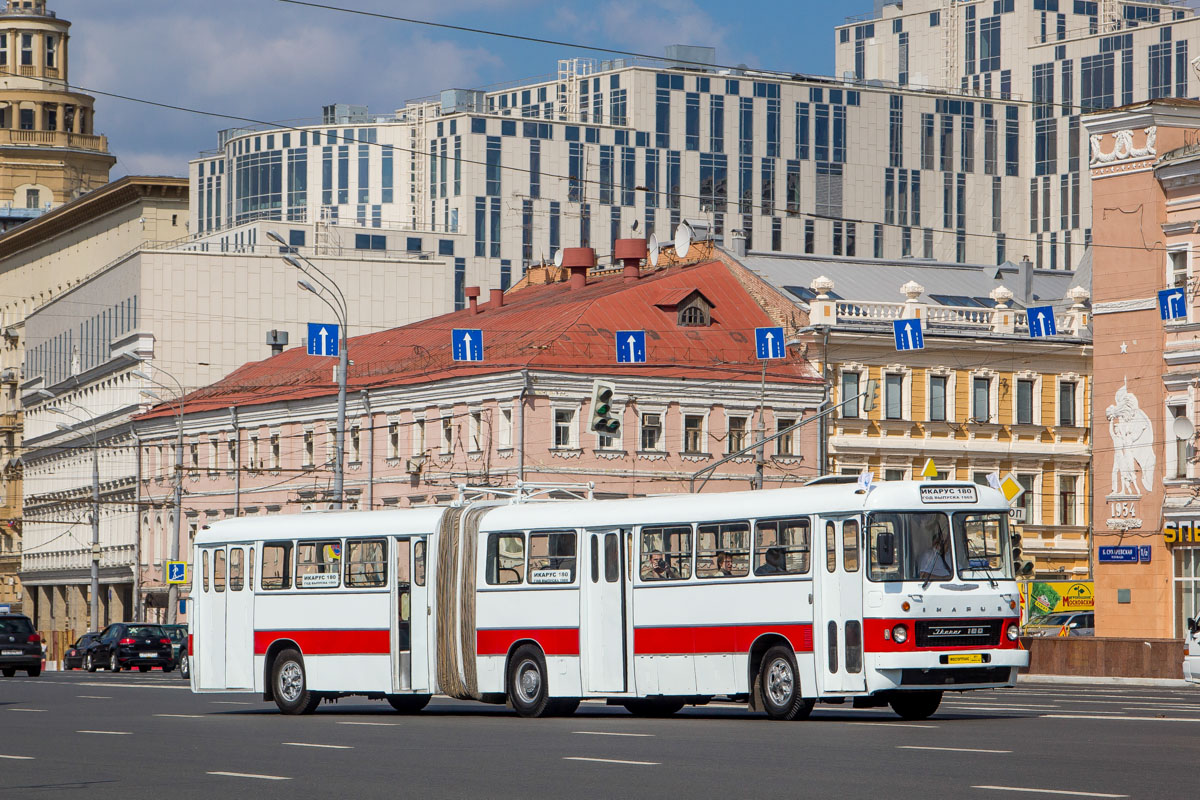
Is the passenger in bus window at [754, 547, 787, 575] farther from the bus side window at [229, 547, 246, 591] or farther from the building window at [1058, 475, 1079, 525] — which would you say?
the building window at [1058, 475, 1079, 525]

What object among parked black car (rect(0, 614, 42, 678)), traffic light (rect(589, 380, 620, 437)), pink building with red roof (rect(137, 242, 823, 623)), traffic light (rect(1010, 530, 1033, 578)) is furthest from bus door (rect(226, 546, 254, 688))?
pink building with red roof (rect(137, 242, 823, 623))

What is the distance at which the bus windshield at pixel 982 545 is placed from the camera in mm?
23828

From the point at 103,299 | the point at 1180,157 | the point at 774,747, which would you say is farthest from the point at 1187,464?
the point at 103,299

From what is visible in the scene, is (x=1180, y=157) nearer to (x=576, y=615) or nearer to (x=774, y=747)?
(x=576, y=615)

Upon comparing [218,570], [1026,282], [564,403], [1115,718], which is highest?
[1026,282]

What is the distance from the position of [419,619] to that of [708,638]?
4349 mm

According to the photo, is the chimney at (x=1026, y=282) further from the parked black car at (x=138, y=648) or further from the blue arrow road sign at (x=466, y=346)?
the parked black car at (x=138, y=648)

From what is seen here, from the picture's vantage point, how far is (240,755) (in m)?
19.3

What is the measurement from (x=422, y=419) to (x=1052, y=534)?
A: 67.6ft

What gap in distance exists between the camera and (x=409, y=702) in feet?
93.1

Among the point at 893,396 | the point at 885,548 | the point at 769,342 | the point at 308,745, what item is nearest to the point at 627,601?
the point at 885,548

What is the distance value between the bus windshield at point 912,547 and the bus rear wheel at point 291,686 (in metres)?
8.34

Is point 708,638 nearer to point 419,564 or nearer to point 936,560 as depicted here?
point 936,560

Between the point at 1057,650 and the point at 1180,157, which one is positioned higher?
the point at 1180,157
